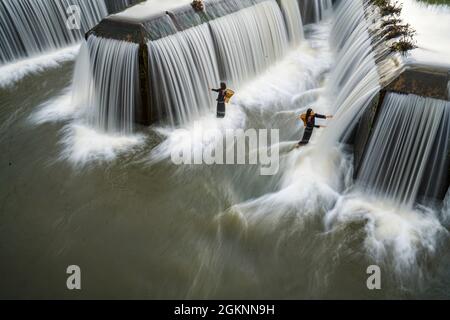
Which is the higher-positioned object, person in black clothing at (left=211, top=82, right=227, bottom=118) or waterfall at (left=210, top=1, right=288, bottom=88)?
waterfall at (left=210, top=1, right=288, bottom=88)

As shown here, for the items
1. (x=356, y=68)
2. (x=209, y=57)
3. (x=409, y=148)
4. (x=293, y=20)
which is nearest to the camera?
(x=409, y=148)

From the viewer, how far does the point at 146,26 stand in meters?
11.5

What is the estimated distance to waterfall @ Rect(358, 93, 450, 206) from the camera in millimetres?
9008

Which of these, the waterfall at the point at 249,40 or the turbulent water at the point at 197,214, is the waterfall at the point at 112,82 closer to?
the turbulent water at the point at 197,214

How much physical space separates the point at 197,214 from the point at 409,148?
5376 mm

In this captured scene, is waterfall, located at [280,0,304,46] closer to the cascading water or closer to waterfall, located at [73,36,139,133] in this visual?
the cascading water

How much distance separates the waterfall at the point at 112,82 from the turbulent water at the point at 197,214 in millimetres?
117

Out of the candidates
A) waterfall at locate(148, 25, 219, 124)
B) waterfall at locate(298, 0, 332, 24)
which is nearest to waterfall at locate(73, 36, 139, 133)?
waterfall at locate(148, 25, 219, 124)

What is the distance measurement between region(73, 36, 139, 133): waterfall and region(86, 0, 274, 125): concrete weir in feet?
0.59

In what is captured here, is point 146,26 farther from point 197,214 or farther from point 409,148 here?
point 409,148

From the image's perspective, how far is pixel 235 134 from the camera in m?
12.2

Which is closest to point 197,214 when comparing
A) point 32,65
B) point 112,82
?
point 112,82

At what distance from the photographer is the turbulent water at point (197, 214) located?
315 inches
